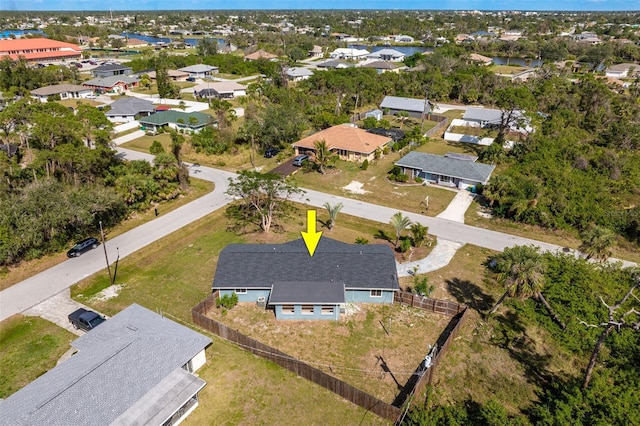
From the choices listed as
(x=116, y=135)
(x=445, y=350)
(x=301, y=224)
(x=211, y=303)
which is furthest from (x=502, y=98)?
(x=116, y=135)

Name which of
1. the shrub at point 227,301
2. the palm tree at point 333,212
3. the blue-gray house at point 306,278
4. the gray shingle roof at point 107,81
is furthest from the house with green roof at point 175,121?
the shrub at point 227,301

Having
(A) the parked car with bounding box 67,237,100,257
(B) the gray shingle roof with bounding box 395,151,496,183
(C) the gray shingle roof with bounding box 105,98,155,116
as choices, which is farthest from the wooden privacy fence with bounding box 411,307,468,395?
(C) the gray shingle roof with bounding box 105,98,155,116

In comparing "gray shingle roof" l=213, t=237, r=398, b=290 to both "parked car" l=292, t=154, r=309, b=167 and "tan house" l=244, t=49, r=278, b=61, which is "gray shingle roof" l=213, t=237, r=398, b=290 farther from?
"tan house" l=244, t=49, r=278, b=61

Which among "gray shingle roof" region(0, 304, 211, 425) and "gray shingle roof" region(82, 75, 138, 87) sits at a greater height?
"gray shingle roof" region(82, 75, 138, 87)

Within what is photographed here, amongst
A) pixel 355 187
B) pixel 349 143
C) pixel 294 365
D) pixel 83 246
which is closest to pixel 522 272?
pixel 294 365

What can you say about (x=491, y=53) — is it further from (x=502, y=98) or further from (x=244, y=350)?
(x=244, y=350)

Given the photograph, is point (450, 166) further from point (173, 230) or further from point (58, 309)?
point (58, 309)

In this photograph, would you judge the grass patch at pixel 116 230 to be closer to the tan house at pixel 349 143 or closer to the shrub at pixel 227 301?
the tan house at pixel 349 143
